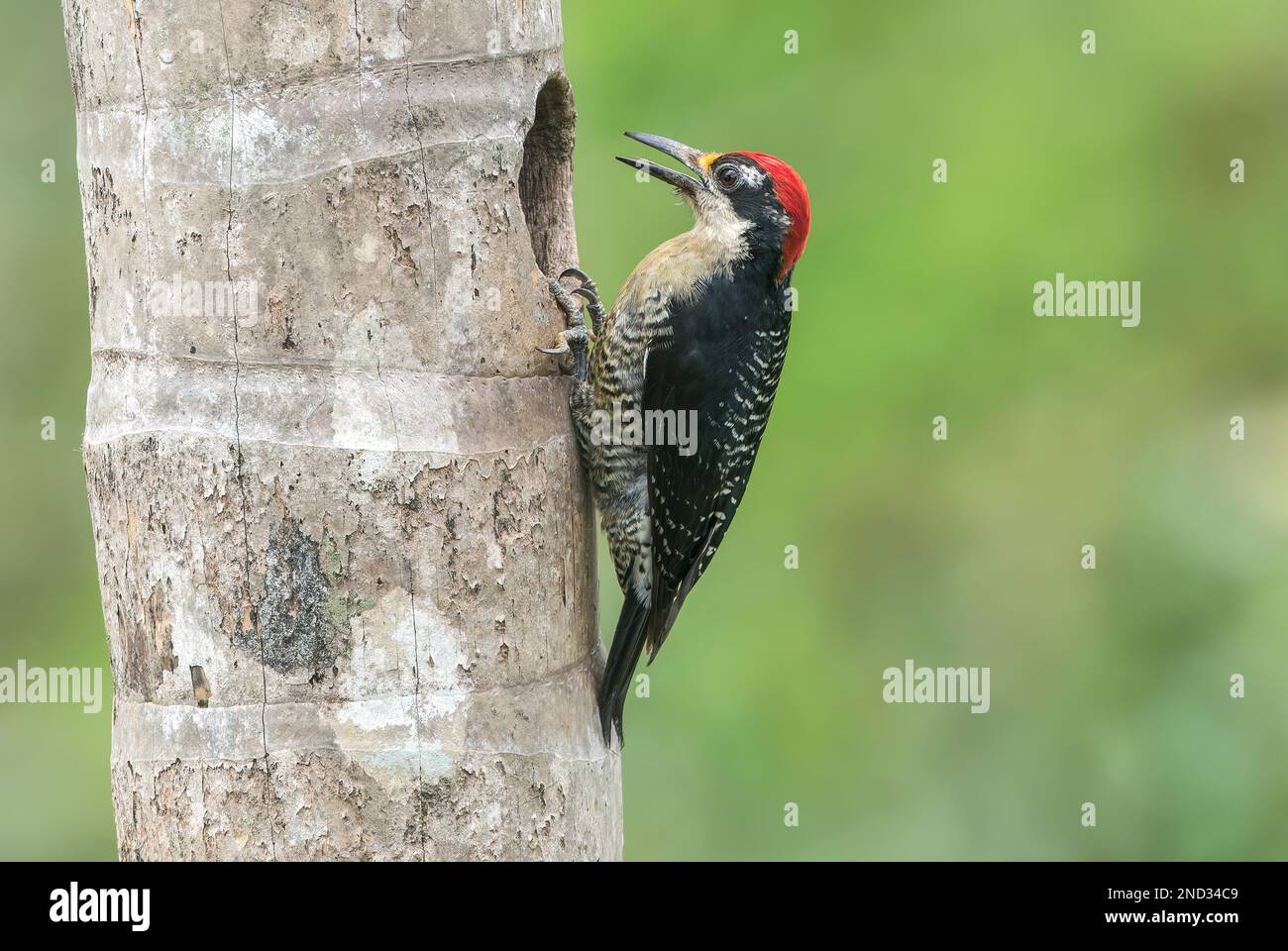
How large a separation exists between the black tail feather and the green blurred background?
236cm

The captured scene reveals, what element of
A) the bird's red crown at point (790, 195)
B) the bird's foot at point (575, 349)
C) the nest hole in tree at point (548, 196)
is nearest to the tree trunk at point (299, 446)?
the bird's foot at point (575, 349)

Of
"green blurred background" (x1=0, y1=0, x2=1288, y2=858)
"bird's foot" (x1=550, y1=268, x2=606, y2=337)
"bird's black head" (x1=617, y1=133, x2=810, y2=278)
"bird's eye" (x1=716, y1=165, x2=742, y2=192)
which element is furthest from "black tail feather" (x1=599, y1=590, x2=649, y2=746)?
"green blurred background" (x1=0, y1=0, x2=1288, y2=858)

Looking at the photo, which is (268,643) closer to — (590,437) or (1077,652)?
(590,437)

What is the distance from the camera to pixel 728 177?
4164 millimetres

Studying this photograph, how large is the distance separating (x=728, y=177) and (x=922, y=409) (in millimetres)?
2647

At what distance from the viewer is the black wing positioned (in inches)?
159

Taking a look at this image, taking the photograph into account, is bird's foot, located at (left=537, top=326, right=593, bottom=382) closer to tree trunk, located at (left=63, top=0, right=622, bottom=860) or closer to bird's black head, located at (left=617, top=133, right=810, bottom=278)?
tree trunk, located at (left=63, top=0, right=622, bottom=860)

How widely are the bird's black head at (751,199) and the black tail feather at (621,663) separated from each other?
1.09m

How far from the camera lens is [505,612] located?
280 centimetres

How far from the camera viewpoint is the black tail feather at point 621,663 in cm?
325

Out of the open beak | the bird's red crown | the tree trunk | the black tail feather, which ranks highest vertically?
the open beak

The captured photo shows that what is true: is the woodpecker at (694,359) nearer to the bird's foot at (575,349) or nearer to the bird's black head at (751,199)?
the bird's black head at (751,199)

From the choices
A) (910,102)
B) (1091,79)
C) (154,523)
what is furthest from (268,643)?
(1091,79)

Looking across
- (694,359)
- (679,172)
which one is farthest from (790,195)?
(694,359)
